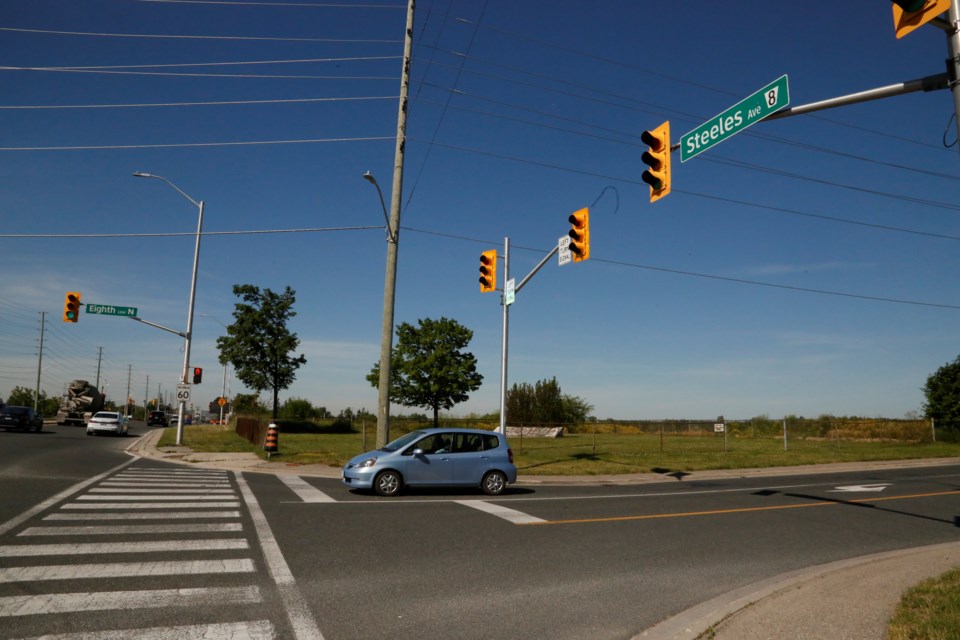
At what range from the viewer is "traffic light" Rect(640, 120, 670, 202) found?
10.7m

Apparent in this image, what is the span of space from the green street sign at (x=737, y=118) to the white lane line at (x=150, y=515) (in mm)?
9722

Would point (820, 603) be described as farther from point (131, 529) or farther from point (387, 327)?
point (387, 327)

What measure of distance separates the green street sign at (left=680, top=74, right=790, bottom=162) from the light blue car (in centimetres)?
A: 759

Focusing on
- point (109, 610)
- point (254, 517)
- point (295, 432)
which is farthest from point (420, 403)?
point (109, 610)

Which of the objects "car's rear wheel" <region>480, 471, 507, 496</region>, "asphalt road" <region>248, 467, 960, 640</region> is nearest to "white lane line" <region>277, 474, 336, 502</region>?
"asphalt road" <region>248, 467, 960, 640</region>

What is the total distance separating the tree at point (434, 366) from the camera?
202 feet

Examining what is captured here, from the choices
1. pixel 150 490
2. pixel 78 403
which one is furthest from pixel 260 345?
pixel 150 490

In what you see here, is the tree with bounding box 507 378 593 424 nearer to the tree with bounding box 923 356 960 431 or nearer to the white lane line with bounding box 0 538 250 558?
the tree with bounding box 923 356 960 431

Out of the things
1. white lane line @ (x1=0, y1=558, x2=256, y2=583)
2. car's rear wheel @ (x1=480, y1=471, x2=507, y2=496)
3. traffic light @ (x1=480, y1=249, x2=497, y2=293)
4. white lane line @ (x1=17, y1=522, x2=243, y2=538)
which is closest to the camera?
white lane line @ (x1=0, y1=558, x2=256, y2=583)

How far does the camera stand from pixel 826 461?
26.9m

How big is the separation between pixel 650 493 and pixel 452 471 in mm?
5258

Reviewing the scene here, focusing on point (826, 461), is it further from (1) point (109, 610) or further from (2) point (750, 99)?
(1) point (109, 610)

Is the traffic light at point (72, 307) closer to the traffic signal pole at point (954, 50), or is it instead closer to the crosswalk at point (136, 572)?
the crosswalk at point (136, 572)

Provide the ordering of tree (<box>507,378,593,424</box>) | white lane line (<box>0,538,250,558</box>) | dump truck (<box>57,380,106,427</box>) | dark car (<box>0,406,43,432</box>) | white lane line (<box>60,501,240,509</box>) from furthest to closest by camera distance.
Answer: tree (<box>507,378,593,424</box>), dump truck (<box>57,380,106,427</box>), dark car (<box>0,406,43,432</box>), white lane line (<box>60,501,240,509</box>), white lane line (<box>0,538,250,558</box>)
